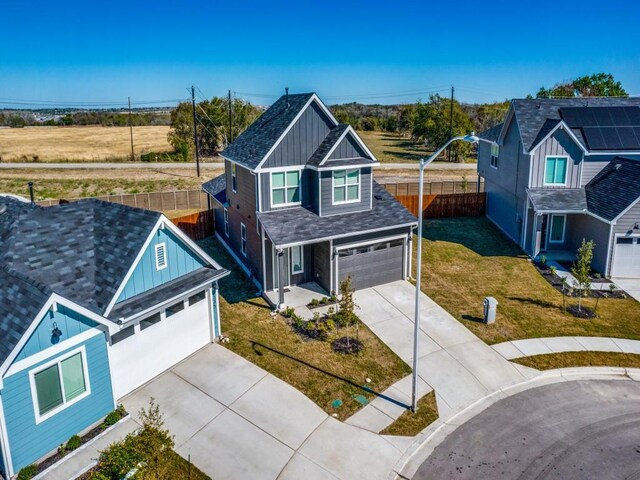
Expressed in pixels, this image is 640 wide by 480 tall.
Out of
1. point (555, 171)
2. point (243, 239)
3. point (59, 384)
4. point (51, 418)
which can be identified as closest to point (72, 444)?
point (51, 418)

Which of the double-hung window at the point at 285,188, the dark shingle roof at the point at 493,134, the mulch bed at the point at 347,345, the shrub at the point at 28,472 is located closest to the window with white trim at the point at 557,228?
the dark shingle roof at the point at 493,134

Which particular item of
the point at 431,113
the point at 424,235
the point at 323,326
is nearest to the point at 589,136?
the point at 424,235

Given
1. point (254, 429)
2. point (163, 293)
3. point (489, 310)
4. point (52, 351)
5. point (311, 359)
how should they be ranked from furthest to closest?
point (489, 310)
point (311, 359)
point (163, 293)
point (254, 429)
point (52, 351)

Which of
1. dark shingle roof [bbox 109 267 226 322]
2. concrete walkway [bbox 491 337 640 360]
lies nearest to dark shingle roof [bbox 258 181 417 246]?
dark shingle roof [bbox 109 267 226 322]

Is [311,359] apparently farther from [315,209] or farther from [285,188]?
[285,188]

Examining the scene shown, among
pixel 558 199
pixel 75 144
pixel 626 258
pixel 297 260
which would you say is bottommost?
pixel 626 258
